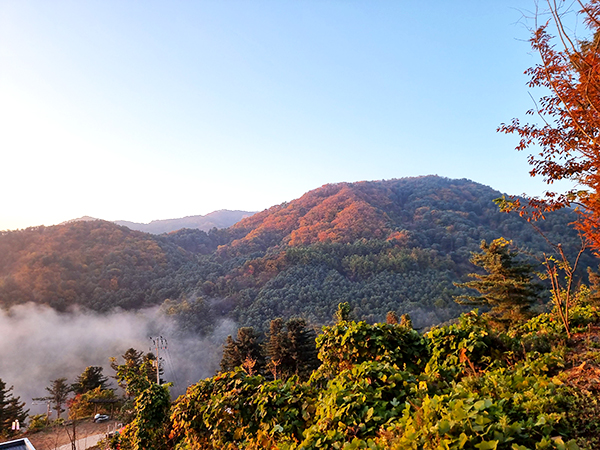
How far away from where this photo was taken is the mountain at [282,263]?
4575 cm

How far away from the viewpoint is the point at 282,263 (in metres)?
56.0

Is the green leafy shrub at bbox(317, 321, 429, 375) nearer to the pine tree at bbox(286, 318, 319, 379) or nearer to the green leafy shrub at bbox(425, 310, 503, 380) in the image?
the green leafy shrub at bbox(425, 310, 503, 380)

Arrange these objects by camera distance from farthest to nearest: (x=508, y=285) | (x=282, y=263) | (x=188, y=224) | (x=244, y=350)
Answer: (x=188, y=224) < (x=282, y=263) < (x=244, y=350) < (x=508, y=285)

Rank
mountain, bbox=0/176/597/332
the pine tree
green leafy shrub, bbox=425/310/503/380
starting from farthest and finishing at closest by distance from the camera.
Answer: mountain, bbox=0/176/597/332 < the pine tree < green leafy shrub, bbox=425/310/503/380

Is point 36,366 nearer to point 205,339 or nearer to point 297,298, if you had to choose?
point 205,339

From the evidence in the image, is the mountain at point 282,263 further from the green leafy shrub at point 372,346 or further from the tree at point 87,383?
the green leafy shrub at point 372,346

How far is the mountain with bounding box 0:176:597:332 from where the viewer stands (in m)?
45.8

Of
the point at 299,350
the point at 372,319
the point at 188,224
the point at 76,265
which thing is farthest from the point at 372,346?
the point at 188,224

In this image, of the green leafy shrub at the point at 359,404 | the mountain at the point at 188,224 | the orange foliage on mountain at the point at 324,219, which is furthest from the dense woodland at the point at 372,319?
the mountain at the point at 188,224

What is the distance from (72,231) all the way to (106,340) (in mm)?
31254

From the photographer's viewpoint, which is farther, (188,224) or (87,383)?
(188,224)

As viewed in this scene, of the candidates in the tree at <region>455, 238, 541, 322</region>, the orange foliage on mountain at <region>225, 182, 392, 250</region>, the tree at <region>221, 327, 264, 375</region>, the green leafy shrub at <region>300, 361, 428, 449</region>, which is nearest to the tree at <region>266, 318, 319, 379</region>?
the tree at <region>221, 327, 264, 375</region>

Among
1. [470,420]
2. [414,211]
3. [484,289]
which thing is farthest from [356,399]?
[414,211]

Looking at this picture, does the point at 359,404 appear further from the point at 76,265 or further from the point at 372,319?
the point at 76,265
